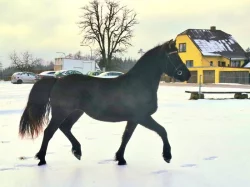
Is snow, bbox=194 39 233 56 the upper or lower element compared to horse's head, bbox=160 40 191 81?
upper

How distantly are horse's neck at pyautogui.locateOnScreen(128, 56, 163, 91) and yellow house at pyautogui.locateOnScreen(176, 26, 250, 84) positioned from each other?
139 feet

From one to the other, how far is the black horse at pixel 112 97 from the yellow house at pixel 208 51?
4225cm

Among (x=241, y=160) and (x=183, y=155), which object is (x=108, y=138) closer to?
(x=183, y=155)

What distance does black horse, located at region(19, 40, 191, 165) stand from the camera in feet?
15.8

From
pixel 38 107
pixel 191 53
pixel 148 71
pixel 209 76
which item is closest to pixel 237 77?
pixel 209 76

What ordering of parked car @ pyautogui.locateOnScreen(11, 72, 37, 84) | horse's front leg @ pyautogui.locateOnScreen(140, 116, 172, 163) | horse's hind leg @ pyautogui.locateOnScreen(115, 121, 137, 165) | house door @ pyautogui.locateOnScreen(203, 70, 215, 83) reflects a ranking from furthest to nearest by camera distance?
house door @ pyautogui.locateOnScreen(203, 70, 215, 83) < parked car @ pyautogui.locateOnScreen(11, 72, 37, 84) < horse's hind leg @ pyautogui.locateOnScreen(115, 121, 137, 165) < horse's front leg @ pyautogui.locateOnScreen(140, 116, 172, 163)

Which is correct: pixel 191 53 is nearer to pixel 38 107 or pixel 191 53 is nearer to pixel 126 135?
pixel 126 135

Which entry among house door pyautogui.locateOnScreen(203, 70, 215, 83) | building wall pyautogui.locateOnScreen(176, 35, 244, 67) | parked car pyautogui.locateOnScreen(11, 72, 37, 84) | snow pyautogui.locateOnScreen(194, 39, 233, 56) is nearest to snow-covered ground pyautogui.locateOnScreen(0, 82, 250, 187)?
parked car pyautogui.locateOnScreen(11, 72, 37, 84)

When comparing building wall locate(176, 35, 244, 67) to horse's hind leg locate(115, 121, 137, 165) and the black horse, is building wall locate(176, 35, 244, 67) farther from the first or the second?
horse's hind leg locate(115, 121, 137, 165)

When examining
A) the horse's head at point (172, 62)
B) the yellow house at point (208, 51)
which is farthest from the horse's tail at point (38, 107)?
the yellow house at point (208, 51)

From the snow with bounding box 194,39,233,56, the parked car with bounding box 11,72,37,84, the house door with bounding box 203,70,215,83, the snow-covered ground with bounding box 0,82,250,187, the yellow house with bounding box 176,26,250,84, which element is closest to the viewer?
the snow-covered ground with bounding box 0,82,250,187

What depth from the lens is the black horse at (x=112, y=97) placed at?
4809 mm

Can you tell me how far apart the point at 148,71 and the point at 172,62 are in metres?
0.34

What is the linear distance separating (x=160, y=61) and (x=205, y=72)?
143ft
